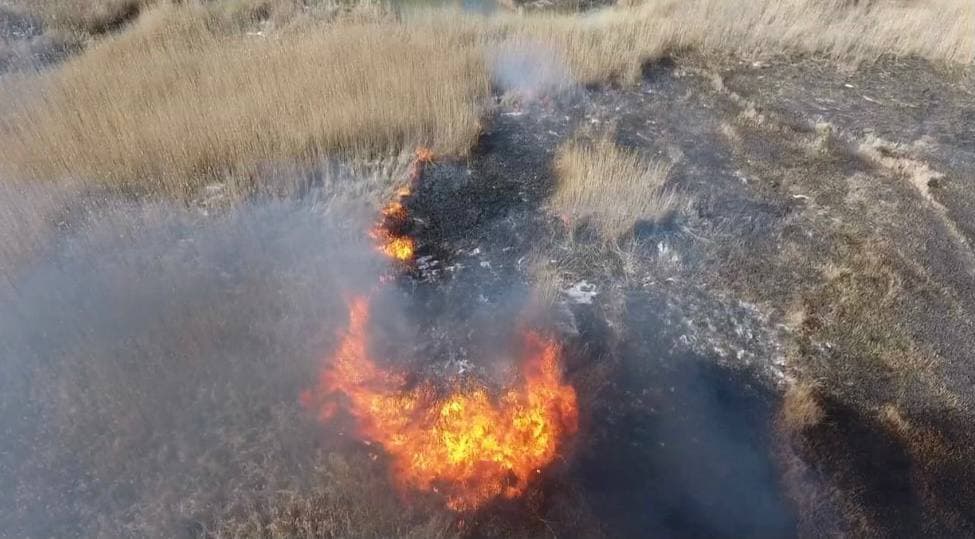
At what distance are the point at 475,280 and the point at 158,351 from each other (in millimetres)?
2276

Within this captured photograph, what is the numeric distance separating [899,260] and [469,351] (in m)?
3.88

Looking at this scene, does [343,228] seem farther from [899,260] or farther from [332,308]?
[899,260]

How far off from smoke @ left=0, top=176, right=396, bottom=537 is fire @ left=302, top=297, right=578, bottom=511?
26 centimetres

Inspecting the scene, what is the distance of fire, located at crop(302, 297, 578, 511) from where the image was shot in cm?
350

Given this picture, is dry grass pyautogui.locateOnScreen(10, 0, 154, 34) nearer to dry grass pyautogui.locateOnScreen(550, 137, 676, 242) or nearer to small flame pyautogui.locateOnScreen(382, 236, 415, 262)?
small flame pyautogui.locateOnScreen(382, 236, 415, 262)

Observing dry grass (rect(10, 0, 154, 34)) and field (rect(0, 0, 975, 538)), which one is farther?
dry grass (rect(10, 0, 154, 34))

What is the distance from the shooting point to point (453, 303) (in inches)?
180

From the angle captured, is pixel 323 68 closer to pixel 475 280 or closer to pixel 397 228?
pixel 397 228

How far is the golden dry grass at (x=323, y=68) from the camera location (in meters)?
5.72

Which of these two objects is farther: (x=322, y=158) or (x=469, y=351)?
(x=322, y=158)

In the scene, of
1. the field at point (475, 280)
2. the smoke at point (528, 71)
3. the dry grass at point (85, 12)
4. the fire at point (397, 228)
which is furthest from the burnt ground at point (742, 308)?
the dry grass at point (85, 12)

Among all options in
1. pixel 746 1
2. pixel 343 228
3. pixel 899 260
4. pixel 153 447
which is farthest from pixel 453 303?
pixel 746 1

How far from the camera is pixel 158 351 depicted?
13.0ft

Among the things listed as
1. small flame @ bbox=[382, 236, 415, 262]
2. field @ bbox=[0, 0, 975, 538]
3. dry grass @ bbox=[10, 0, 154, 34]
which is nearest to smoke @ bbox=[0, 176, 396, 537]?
field @ bbox=[0, 0, 975, 538]
